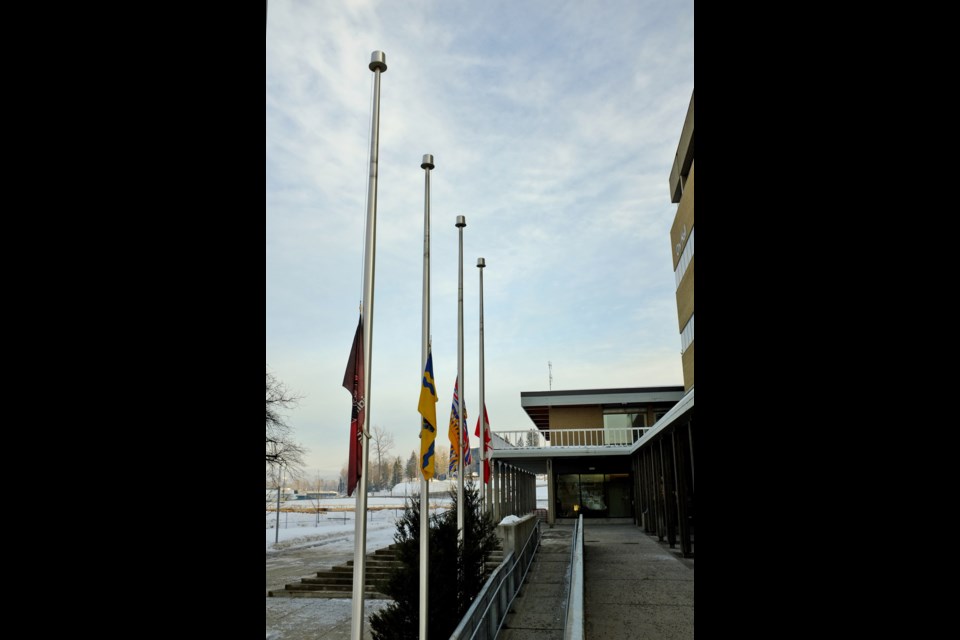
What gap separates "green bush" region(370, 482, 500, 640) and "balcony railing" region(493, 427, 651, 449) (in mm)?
20180

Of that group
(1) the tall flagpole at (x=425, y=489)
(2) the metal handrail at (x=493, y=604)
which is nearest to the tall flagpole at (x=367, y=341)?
(2) the metal handrail at (x=493, y=604)

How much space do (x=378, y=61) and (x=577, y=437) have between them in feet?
115

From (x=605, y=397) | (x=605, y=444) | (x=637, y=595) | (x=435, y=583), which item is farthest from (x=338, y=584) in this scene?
(x=605, y=397)

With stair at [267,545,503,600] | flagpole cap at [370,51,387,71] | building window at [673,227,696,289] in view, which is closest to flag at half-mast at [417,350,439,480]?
flagpole cap at [370,51,387,71]

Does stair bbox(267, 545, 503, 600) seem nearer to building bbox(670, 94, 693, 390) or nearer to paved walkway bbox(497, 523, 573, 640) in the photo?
paved walkway bbox(497, 523, 573, 640)

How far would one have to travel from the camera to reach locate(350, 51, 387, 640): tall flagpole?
8.46 meters

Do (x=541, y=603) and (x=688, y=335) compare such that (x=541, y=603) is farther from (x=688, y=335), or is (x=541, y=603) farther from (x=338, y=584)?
(x=688, y=335)

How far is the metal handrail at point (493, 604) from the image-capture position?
8367 mm

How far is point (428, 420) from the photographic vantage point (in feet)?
38.9
